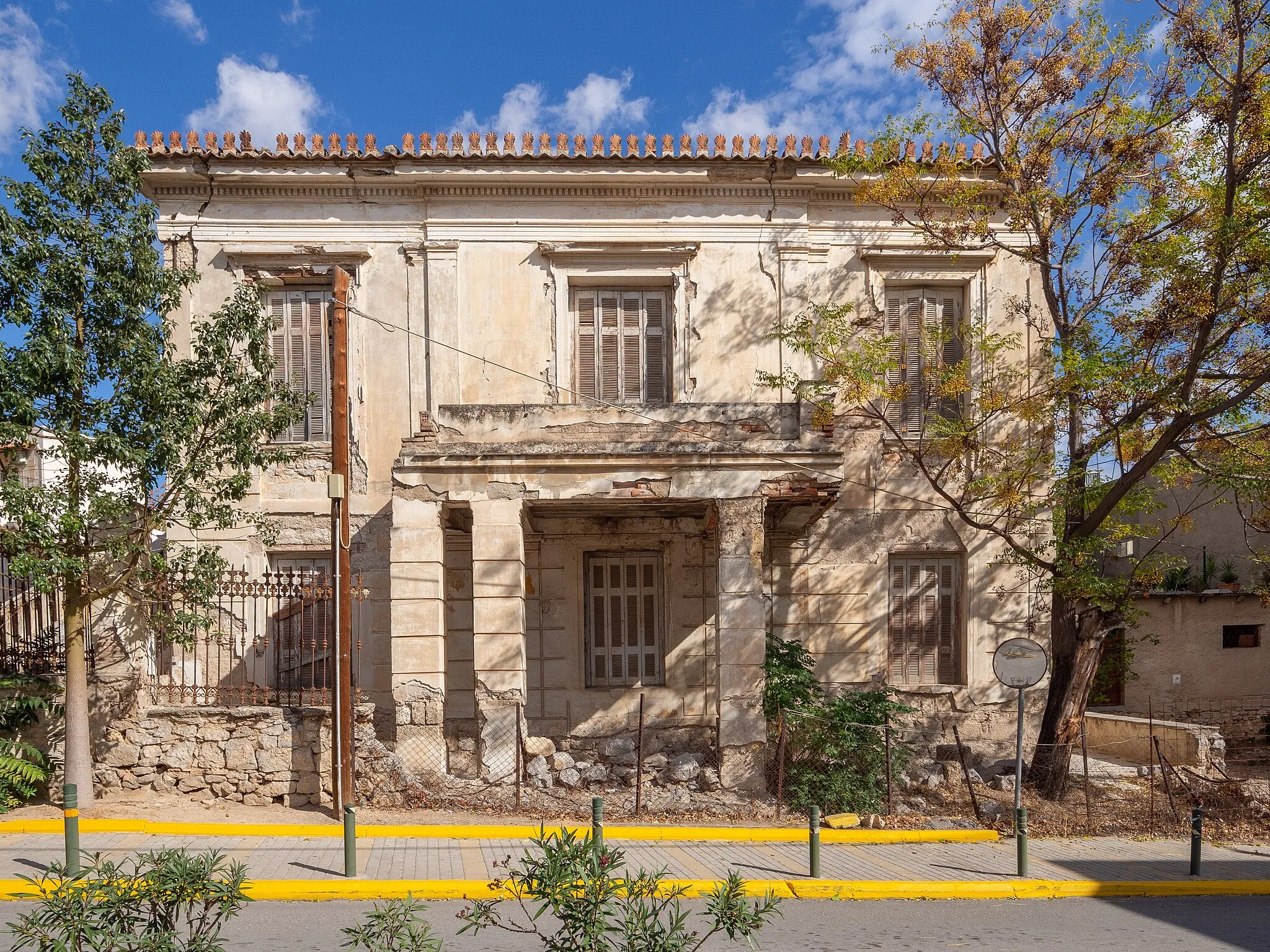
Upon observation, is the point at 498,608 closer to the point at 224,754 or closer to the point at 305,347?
the point at 224,754

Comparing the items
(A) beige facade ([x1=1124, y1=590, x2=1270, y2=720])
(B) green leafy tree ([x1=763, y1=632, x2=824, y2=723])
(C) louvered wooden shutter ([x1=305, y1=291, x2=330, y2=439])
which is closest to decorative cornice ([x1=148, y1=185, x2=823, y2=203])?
(C) louvered wooden shutter ([x1=305, y1=291, x2=330, y2=439])

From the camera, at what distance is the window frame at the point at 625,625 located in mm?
14555

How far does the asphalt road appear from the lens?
7020 mm

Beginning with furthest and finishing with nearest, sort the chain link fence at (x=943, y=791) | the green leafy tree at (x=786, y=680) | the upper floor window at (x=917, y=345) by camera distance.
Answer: the upper floor window at (x=917, y=345) < the green leafy tree at (x=786, y=680) < the chain link fence at (x=943, y=791)

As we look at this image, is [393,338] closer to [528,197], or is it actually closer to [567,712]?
[528,197]

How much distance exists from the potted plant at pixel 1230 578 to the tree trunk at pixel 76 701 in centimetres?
1947

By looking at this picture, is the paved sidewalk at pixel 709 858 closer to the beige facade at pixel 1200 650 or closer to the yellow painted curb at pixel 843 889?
the yellow painted curb at pixel 843 889

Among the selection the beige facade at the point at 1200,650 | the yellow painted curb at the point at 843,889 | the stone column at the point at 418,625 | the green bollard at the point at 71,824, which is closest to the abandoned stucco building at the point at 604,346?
the stone column at the point at 418,625

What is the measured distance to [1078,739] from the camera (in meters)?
14.4

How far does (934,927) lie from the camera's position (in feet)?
25.2

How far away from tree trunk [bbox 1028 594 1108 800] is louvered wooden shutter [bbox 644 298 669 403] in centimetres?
692

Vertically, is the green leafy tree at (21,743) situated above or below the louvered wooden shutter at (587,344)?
below

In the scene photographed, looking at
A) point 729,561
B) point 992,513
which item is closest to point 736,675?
point 729,561

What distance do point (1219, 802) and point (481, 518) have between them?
10487 mm
